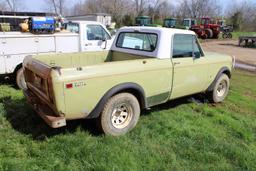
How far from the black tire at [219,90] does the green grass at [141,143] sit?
75 cm

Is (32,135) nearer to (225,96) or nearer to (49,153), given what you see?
(49,153)

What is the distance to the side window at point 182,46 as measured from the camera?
186 inches

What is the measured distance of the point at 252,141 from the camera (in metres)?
4.17

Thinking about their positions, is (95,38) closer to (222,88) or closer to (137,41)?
(137,41)

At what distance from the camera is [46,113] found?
3.59m

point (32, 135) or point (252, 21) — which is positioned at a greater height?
point (252, 21)

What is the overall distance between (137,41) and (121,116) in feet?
5.83

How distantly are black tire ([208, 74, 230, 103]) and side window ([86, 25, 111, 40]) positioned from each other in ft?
15.5

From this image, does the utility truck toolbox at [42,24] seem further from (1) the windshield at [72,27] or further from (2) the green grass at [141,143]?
(2) the green grass at [141,143]

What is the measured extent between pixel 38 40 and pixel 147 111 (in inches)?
146

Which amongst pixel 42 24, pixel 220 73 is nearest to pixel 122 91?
pixel 220 73

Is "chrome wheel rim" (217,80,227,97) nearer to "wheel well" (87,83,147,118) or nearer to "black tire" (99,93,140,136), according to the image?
"wheel well" (87,83,147,118)

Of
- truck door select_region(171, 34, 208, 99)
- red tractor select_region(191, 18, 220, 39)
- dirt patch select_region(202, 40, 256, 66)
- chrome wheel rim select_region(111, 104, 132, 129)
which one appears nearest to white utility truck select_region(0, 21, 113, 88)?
chrome wheel rim select_region(111, 104, 132, 129)

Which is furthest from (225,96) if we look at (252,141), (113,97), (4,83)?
(4,83)
